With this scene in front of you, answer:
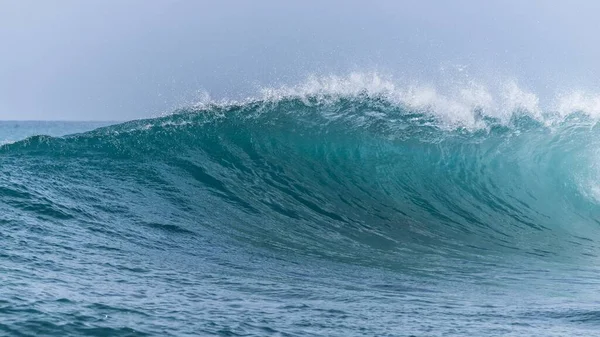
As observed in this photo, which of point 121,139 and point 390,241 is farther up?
point 121,139

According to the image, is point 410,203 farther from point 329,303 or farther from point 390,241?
point 329,303

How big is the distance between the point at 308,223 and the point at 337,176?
3212 mm

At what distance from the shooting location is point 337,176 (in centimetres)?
1422

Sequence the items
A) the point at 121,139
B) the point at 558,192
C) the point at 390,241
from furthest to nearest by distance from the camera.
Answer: the point at 558,192
the point at 121,139
the point at 390,241

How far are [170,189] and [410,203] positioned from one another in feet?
16.2

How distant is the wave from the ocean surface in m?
0.05

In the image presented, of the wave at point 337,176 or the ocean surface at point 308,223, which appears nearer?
the ocean surface at point 308,223

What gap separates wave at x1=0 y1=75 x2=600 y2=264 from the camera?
10.3 meters

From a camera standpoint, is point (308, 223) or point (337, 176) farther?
point (337, 176)

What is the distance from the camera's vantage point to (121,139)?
14000 mm

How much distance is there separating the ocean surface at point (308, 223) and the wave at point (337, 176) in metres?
0.05

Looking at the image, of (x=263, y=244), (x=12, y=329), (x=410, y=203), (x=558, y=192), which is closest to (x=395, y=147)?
(x=410, y=203)

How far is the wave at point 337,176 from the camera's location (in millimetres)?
10336

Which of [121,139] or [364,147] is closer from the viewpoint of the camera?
[121,139]
